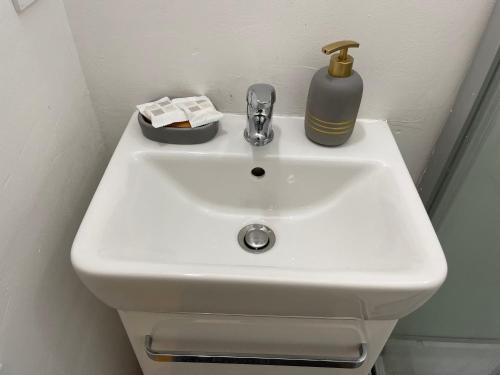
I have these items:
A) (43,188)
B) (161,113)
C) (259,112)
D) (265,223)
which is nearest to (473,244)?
(265,223)

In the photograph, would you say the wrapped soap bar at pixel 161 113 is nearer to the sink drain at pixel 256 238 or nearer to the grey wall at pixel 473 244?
the sink drain at pixel 256 238

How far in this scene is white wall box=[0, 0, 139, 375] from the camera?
53 centimetres

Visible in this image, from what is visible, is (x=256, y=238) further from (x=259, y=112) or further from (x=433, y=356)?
(x=433, y=356)

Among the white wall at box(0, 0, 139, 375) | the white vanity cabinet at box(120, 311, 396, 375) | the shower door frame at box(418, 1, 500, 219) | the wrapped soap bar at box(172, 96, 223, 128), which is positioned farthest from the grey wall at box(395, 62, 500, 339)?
the white wall at box(0, 0, 139, 375)

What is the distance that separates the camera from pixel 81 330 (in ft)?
2.50

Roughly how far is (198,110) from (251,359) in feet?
1.46

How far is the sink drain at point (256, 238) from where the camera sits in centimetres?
70

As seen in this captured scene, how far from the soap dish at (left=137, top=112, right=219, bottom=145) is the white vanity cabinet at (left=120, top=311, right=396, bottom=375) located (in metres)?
0.30

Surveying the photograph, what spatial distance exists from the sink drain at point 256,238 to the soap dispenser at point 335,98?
20 centimetres

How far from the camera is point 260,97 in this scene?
63 cm

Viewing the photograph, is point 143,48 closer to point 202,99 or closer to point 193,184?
point 202,99

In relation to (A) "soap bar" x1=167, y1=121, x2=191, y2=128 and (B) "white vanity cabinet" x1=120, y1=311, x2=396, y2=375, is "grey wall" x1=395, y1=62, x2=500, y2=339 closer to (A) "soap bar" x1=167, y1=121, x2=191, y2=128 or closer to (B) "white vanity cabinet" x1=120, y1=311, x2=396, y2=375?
(B) "white vanity cabinet" x1=120, y1=311, x2=396, y2=375

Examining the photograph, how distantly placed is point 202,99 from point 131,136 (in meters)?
0.15

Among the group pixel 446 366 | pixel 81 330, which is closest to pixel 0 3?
pixel 81 330
